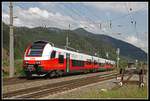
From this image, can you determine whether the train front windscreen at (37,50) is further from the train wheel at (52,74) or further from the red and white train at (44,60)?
the train wheel at (52,74)

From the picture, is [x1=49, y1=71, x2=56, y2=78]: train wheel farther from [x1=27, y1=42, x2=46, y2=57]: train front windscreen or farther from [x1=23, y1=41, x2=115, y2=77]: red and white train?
[x1=27, y1=42, x2=46, y2=57]: train front windscreen

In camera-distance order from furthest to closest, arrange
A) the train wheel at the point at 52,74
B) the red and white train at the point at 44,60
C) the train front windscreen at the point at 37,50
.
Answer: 1. the train wheel at the point at 52,74
2. the train front windscreen at the point at 37,50
3. the red and white train at the point at 44,60

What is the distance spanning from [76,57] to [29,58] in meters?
10.9

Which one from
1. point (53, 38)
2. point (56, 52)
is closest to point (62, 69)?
point (56, 52)

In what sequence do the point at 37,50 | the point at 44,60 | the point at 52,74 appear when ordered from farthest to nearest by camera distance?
the point at 52,74 < the point at 37,50 < the point at 44,60

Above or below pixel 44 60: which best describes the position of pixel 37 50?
above

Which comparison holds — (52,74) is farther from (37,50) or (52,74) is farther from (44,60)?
(37,50)

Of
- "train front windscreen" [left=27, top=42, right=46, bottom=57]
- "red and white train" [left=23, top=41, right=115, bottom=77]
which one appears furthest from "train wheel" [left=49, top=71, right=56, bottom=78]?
"train front windscreen" [left=27, top=42, right=46, bottom=57]

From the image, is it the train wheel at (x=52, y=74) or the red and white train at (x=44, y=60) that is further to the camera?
the train wheel at (x=52, y=74)

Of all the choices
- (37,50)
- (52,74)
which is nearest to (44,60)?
(37,50)

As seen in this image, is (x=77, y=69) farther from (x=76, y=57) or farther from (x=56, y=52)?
(x=56, y=52)

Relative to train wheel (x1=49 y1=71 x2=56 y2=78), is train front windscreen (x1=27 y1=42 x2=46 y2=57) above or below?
above

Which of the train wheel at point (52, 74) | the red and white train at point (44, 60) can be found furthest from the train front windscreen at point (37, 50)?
the train wheel at point (52, 74)

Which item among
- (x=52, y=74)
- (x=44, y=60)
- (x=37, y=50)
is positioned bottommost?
(x=52, y=74)
